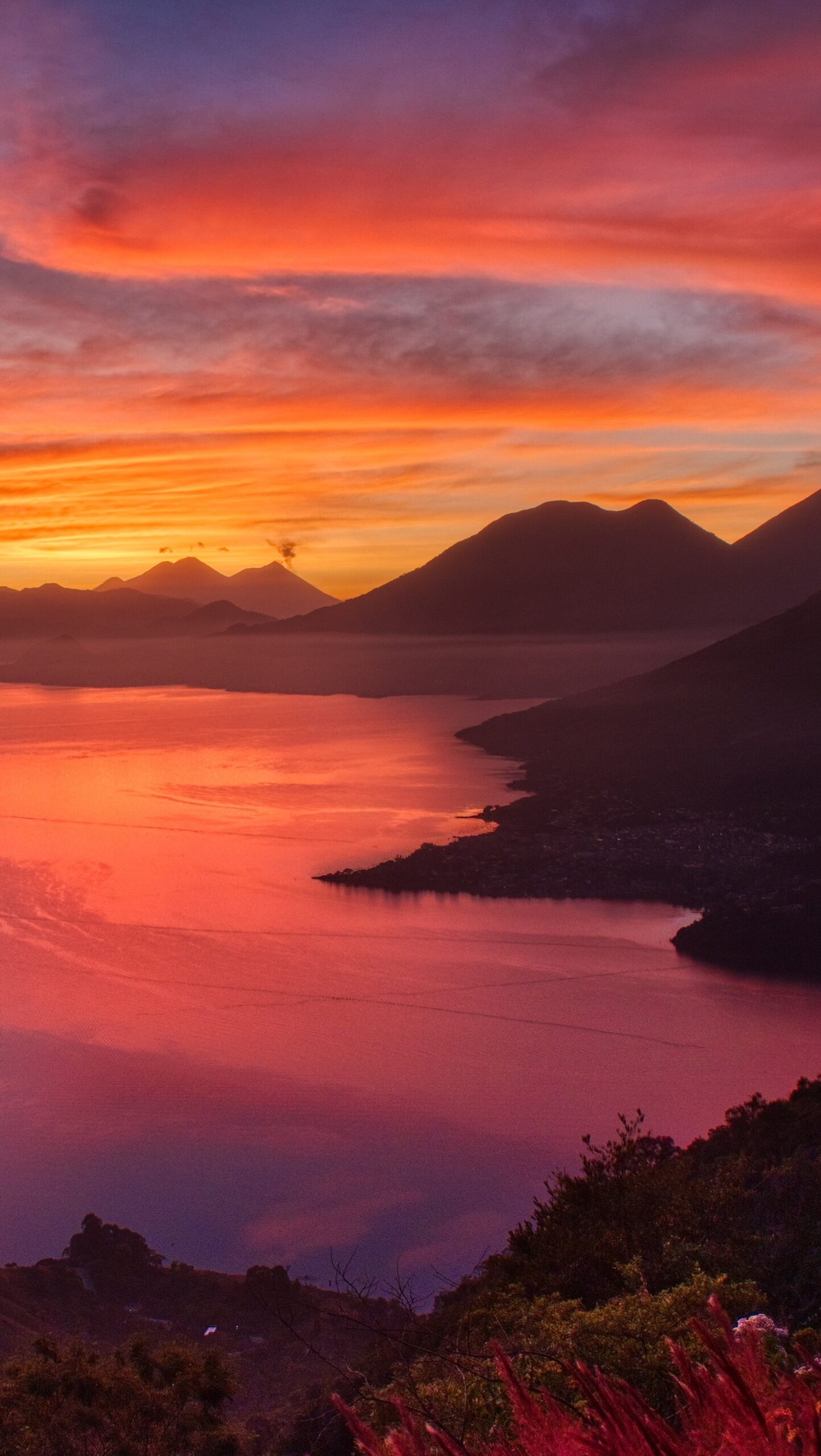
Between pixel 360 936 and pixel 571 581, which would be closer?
pixel 360 936

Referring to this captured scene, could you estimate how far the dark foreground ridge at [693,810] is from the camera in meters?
21.6

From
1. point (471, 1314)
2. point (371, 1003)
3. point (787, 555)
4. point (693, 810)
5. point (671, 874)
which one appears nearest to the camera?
point (471, 1314)

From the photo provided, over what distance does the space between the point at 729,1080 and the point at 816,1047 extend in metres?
2.03

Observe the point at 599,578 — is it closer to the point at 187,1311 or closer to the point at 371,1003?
the point at 371,1003

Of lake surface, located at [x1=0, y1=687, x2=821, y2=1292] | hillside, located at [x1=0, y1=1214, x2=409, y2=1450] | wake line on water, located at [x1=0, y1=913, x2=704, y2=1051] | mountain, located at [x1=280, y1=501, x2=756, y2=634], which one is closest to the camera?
hillside, located at [x1=0, y1=1214, x2=409, y2=1450]

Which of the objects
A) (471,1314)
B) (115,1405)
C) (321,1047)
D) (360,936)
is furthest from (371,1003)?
(471,1314)

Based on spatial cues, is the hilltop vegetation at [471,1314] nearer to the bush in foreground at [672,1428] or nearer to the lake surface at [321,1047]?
the lake surface at [321,1047]

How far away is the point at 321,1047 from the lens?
14961mm

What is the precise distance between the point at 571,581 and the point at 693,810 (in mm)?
104965

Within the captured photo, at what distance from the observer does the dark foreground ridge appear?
21625 millimetres

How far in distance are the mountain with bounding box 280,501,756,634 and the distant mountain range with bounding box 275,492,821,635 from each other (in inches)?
5.9

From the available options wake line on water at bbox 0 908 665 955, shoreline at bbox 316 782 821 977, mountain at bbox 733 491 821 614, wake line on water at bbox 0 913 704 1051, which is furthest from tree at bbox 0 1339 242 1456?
mountain at bbox 733 491 821 614

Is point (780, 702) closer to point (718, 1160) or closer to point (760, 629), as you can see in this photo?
point (760, 629)

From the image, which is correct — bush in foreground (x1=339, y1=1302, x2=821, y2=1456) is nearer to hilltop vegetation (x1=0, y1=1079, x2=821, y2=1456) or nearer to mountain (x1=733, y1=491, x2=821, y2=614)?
hilltop vegetation (x1=0, y1=1079, x2=821, y2=1456)
